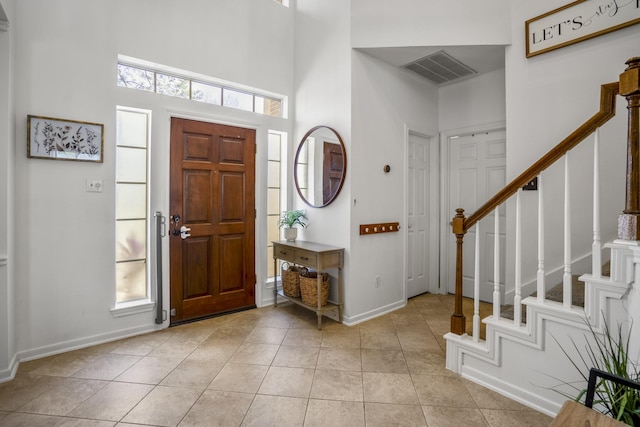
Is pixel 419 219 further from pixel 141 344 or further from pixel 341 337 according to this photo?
A: pixel 141 344

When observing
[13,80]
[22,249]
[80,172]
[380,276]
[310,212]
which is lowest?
[380,276]

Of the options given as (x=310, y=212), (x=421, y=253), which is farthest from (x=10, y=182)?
(x=421, y=253)

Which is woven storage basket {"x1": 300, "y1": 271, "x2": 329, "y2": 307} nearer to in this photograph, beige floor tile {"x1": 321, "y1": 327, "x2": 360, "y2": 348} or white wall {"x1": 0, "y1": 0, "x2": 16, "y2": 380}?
beige floor tile {"x1": 321, "y1": 327, "x2": 360, "y2": 348}

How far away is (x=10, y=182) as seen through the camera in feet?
7.43

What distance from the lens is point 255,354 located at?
8.38 ft

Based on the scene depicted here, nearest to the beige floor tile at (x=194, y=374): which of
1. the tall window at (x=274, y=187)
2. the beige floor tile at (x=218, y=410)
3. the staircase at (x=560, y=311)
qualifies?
the beige floor tile at (x=218, y=410)

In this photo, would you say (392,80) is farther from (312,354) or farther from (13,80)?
(13,80)

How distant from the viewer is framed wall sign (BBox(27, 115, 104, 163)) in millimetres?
2447

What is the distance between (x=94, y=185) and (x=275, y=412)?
7.53 ft

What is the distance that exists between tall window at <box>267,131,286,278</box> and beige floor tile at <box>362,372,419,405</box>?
187 centimetres

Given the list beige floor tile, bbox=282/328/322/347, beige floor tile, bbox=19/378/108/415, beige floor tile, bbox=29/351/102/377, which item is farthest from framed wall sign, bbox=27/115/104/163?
beige floor tile, bbox=282/328/322/347

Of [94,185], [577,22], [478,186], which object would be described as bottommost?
[94,185]

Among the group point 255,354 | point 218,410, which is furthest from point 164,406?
point 255,354

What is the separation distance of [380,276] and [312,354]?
1.24 meters
